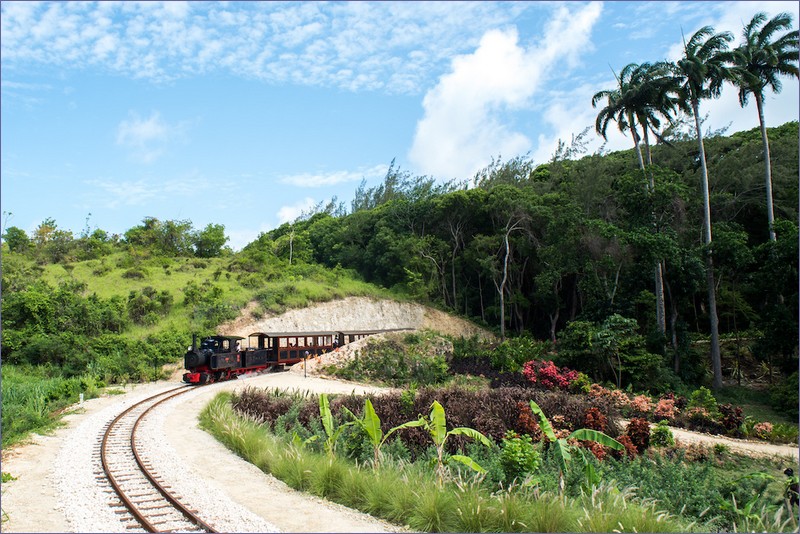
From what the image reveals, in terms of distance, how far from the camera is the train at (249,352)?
21484 mm

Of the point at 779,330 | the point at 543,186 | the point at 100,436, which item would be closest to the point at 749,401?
the point at 779,330

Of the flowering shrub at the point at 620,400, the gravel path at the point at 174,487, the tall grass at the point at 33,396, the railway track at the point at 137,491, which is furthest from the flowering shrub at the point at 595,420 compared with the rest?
the tall grass at the point at 33,396

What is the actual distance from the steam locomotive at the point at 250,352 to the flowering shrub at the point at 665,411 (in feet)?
49.8

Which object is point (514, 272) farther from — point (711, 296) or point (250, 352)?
point (250, 352)

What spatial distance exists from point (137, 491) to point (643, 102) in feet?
86.0

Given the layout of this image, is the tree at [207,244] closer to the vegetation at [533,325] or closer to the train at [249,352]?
the vegetation at [533,325]

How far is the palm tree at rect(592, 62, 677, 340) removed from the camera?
24.4 meters

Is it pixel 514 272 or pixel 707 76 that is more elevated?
pixel 707 76

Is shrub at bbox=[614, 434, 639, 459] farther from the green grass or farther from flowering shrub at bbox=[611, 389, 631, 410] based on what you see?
the green grass

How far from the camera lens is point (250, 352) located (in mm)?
24938

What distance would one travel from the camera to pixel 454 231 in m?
45.8

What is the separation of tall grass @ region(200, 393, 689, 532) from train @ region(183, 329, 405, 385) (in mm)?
13103

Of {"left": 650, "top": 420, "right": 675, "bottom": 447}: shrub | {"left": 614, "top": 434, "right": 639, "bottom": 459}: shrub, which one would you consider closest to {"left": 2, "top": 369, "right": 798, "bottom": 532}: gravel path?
{"left": 650, "top": 420, "right": 675, "bottom": 447}: shrub

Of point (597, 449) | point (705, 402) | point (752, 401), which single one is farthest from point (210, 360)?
A: point (752, 401)
